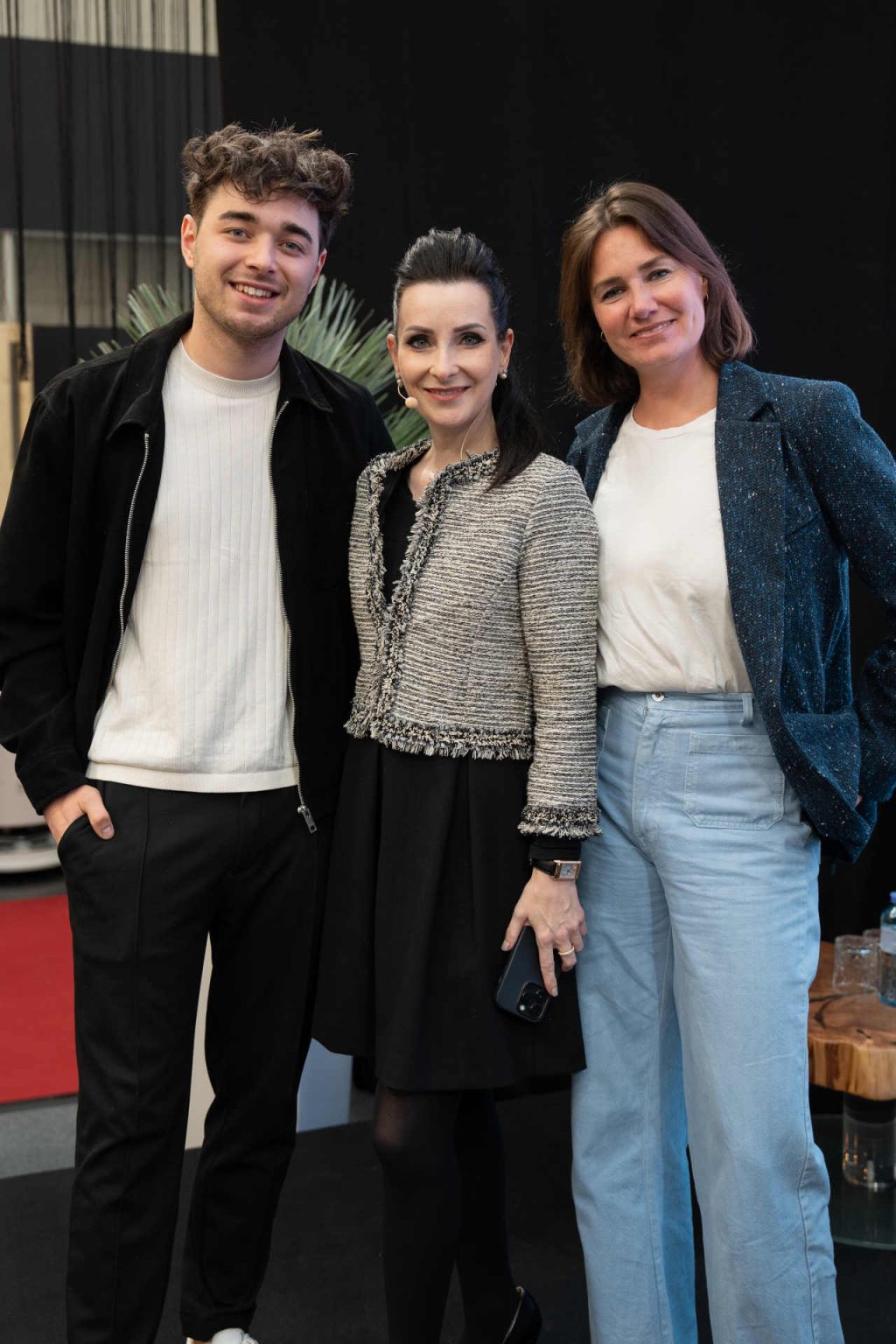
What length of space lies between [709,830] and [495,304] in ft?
2.44

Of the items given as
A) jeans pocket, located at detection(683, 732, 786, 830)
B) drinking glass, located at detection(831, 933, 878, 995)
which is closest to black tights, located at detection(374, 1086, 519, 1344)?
jeans pocket, located at detection(683, 732, 786, 830)

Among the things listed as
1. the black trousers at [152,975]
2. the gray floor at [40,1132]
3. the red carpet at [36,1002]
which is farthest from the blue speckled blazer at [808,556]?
the red carpet at [36,1002]

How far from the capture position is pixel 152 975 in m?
1.90

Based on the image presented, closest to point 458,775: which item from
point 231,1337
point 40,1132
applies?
point 231,1337

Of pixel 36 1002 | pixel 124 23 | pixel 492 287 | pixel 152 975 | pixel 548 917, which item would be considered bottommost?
pixel 36 1002

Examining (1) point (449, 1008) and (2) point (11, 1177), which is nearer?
(1) point (449, 1008)

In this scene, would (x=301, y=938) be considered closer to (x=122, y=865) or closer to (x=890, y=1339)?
(x=122, y=865)

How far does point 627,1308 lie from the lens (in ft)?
6.33

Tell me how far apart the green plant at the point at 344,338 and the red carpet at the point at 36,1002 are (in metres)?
1.84

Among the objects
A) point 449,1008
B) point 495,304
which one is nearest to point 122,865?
point 449,1008

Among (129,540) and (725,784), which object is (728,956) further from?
(129,540)

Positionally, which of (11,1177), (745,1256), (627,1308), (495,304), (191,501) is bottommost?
(11,1177)

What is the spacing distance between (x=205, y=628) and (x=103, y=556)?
0.58 ft

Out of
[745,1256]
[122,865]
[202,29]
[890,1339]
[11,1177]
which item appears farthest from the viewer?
[202,29]
